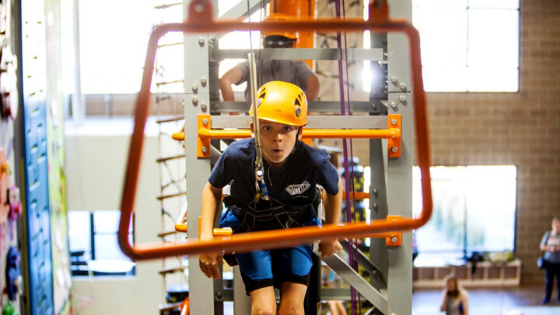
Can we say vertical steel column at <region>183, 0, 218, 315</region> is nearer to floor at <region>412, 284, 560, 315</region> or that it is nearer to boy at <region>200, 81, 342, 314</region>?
boy at <region>200, 81, 342, 314</region>

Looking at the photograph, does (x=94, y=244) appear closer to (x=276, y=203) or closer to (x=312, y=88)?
(x=312, y=88)

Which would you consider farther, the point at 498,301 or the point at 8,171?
the point at 498,301

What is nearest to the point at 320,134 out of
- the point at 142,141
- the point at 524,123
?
the point at 142,141

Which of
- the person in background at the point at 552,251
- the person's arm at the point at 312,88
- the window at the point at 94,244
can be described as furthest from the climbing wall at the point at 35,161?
the person in background at the point at 552,251

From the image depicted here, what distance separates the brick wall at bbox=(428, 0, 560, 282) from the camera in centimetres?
1161

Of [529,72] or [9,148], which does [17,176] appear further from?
[529,72]

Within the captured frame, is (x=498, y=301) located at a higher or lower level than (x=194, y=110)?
lower

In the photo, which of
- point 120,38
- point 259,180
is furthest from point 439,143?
point 259,180

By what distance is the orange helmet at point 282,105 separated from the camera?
209 cm

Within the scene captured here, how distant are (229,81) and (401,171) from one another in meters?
1.19

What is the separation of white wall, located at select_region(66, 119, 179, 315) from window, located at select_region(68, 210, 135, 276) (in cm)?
21

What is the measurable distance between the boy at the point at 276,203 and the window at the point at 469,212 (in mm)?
9554

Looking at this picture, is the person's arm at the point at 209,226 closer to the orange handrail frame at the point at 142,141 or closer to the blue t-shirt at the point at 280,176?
the blue t-shirt at the point at 280,176

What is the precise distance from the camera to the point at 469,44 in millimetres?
11516
